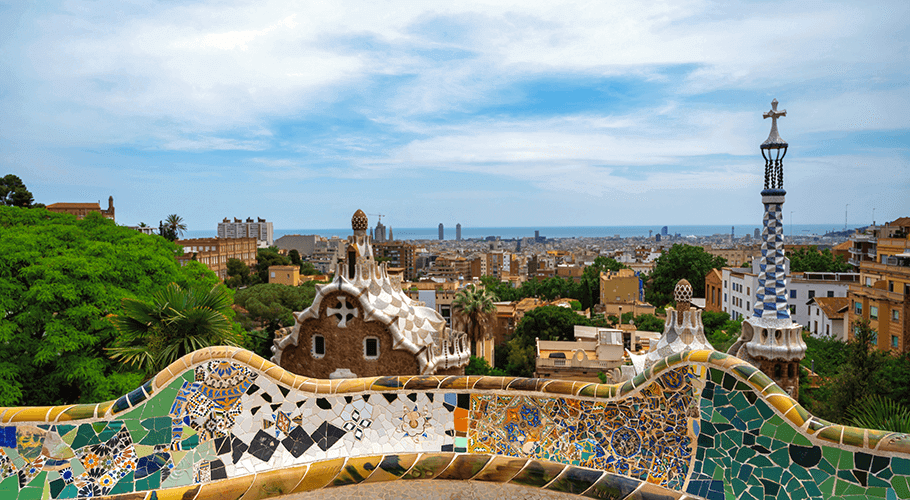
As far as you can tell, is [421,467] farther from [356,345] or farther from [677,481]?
[356,345]

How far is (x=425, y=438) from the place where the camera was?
4.77 metres

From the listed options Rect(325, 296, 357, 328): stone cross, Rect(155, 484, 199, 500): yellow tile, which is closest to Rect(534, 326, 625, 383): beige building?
Rect(325, 296, 357, 328): stone cross

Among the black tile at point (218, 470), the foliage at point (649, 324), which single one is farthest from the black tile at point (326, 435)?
the foliage at point (649, 324)

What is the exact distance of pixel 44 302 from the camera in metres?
11.7

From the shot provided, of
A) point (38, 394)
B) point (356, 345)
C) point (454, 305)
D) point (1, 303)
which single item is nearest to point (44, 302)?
point (1, 303)

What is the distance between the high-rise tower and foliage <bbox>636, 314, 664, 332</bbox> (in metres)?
31.9

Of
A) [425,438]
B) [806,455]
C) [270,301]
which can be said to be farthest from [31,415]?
[270,301]

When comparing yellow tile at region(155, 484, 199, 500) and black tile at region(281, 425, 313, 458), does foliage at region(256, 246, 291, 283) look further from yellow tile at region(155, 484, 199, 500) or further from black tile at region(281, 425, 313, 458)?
yellow tile at region(155, 484, 199, 500)

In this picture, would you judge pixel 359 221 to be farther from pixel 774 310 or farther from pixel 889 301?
pixel 889 301

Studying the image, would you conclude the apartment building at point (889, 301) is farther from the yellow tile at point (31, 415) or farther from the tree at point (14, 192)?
the tree at point (14, 192)

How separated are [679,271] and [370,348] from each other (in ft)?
187

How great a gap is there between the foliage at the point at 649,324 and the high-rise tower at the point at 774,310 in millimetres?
31910

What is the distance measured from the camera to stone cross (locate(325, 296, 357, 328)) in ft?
46.5

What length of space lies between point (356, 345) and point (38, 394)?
6.46 metres
